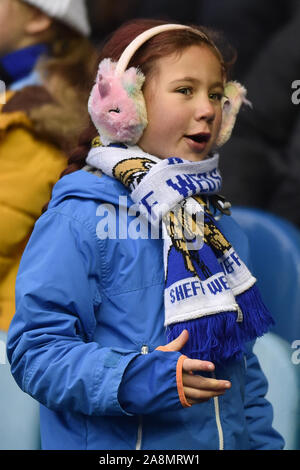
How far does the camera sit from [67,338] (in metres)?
0.62

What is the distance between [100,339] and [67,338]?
4cm

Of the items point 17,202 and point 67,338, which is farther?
point 17,202

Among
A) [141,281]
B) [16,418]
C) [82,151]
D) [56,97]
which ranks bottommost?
[16,418]

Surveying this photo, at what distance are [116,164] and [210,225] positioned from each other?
0.31ft

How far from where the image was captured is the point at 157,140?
2.26 ft

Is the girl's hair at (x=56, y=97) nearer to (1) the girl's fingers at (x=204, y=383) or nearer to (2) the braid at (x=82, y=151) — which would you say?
(2) the braid at (x=82, y=151)

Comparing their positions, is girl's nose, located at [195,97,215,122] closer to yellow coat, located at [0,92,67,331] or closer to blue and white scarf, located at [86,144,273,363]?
blue and white scarf, located at [86,144,273,363]

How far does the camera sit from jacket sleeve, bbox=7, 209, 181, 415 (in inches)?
23.8

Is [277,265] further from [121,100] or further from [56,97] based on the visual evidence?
[121,100]

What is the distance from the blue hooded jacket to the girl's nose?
0.28ft

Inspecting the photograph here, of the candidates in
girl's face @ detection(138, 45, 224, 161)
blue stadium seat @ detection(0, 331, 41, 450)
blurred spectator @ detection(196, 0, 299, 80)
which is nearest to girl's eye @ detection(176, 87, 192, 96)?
girl's face @ detection(138, 45, 224, 161)

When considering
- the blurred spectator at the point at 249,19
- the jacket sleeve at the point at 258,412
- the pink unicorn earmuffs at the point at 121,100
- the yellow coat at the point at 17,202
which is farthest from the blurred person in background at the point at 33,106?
the blurred spectator at the point at 249,19

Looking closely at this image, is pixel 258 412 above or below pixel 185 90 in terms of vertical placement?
below

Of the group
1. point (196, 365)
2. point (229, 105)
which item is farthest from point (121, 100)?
point (196, 365)
